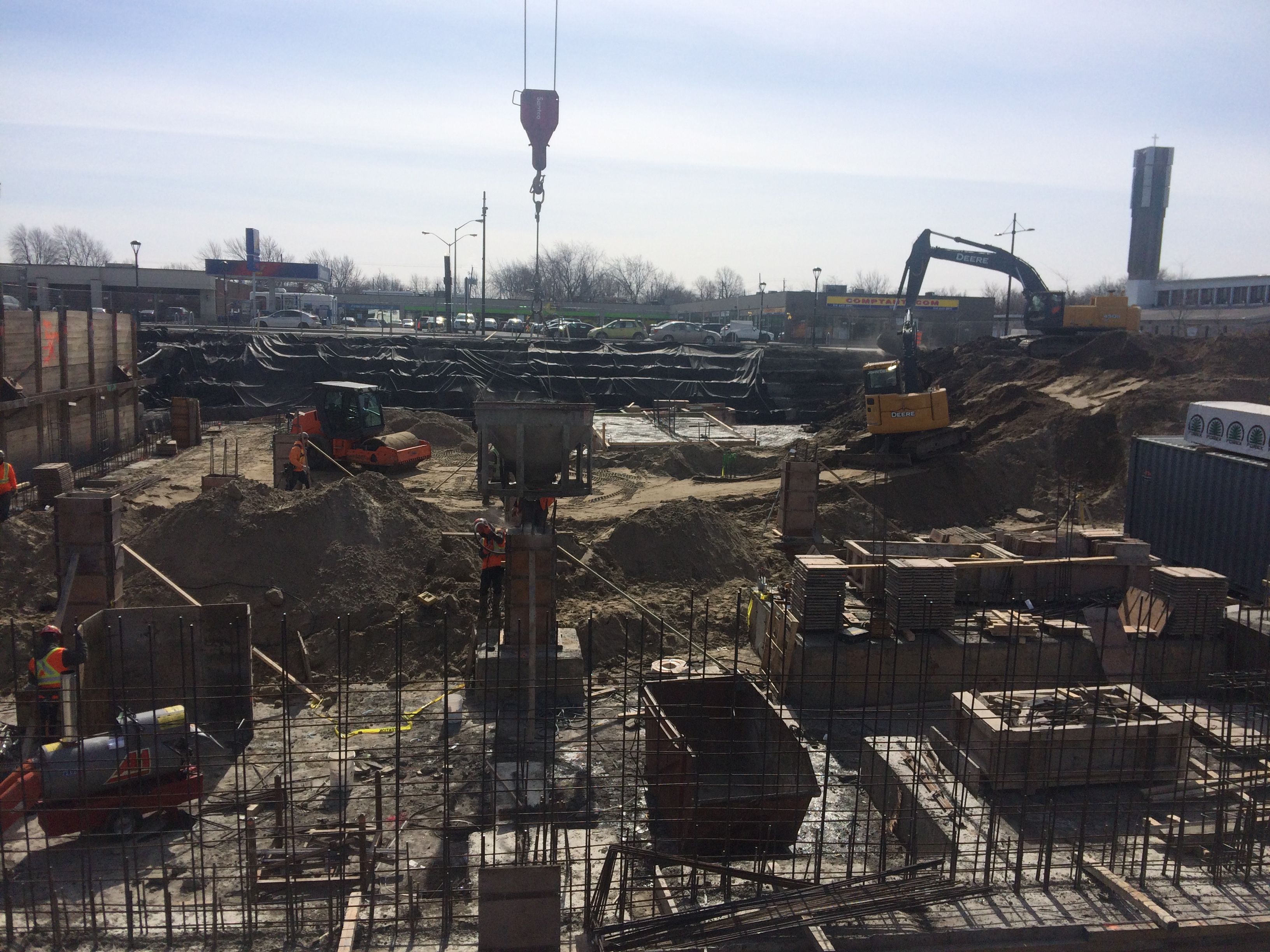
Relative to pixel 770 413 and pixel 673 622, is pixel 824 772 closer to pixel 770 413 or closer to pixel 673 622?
pixel 673 622

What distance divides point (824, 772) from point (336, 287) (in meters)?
111

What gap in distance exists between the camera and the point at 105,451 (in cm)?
2303

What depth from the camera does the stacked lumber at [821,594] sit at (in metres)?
10.2

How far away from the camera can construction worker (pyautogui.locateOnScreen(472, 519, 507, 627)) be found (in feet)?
36.7

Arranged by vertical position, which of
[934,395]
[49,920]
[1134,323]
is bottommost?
[49,920]

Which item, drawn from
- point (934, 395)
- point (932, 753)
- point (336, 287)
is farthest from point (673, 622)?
point (336, 287)

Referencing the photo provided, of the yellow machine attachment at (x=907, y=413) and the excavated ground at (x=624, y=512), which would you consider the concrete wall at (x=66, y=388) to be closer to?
the excavated ground at (x=624, y=512)

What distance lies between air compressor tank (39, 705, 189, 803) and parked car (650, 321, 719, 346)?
127 ft

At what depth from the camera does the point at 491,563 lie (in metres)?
11.5

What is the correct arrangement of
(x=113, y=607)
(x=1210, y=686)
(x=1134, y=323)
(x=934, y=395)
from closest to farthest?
(x=1210, y=686), (x=113, y=607), (x=934, y=395), (x=1134, y=323)

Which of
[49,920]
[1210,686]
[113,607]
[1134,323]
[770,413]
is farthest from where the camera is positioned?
[770,413]

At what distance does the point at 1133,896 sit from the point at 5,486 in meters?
14.8

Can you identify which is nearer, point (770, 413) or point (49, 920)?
point (49, 920)

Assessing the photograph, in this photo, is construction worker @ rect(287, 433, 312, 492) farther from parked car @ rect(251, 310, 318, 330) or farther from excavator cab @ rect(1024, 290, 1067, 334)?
parked car @ rect(251, 310, 318, 330)
